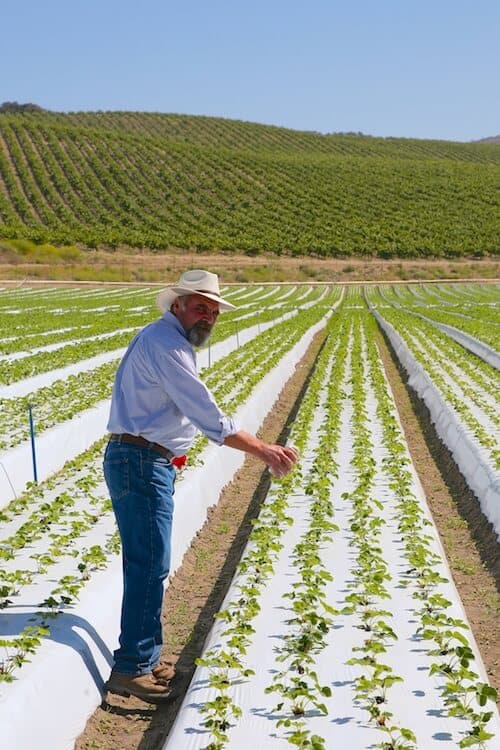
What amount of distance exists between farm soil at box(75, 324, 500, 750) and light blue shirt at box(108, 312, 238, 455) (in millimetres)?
1469

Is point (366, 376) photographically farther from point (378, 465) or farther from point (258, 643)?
point (258, 643)

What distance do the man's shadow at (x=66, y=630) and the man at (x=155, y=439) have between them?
0.68 ft

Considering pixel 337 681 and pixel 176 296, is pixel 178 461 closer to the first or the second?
pixel 176 296

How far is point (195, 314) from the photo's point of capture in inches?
188

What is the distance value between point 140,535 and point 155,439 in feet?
1.69

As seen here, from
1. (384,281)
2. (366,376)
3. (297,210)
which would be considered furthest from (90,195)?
(366,376)

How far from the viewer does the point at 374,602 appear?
578cm

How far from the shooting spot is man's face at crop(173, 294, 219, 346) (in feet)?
15.6

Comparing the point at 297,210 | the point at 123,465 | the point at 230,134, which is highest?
the point at 230,134

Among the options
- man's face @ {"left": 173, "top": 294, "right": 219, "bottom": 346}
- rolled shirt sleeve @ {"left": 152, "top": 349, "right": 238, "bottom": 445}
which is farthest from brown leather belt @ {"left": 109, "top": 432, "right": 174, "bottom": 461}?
man's face @ {"left": 173, "top": 294, "right": 219, "bottom": 346}

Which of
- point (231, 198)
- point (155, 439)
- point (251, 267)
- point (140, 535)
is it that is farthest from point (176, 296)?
point (231, 198)

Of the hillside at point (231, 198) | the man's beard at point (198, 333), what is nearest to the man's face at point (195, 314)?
the man's beard at point (198, 333)

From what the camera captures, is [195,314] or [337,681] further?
[195,314]

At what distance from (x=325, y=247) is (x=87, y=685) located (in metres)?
61.5
